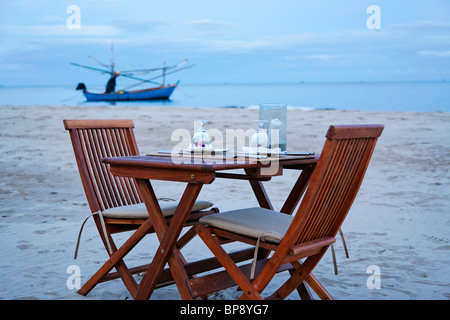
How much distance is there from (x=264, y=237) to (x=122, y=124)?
1.51m

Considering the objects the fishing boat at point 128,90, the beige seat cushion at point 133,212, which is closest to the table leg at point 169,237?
the beige seat cushion at point 133,212

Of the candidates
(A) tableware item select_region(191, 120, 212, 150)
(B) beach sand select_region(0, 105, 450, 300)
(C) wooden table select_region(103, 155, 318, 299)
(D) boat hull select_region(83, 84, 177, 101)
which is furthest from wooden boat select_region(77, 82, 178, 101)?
(C) wooden table select_region(103, 155, 318, 299)

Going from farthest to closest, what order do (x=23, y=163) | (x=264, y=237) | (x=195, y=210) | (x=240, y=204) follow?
(x=23, y=163)
(x=240, y=204)
(x=195, y=210)
(x=264, y=237)

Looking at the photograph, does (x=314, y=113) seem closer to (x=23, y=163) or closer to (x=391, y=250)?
(x=23, y=163)

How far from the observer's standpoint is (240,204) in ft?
17.4

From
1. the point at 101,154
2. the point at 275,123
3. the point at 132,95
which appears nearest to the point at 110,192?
the point at 101,154

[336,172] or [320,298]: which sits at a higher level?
[336,172]

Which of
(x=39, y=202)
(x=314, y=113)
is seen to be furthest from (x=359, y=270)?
(x=314, y=113)

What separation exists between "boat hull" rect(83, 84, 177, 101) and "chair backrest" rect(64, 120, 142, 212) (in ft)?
119

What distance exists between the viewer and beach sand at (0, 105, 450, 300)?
123 inches

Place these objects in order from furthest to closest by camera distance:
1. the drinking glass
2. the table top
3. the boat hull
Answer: the boat hull, the drinking glass, the table top

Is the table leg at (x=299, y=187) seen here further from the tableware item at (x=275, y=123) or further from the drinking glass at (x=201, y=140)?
the drinking glass at (x=201, y=140)

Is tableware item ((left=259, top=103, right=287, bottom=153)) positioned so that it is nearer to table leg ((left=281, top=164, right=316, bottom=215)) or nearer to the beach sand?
table leg ((left=281, top=164, right=316, bottom=215))

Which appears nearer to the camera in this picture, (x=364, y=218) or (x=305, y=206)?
(x=305, y=206)
